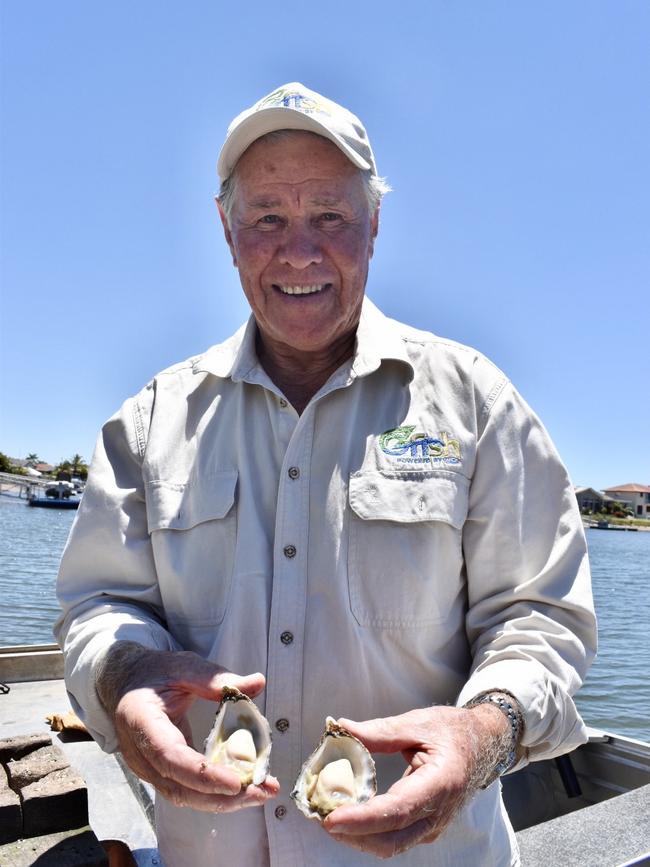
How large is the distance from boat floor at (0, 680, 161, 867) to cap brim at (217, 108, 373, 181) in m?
2.14

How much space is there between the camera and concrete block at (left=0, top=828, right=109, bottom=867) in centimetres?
192

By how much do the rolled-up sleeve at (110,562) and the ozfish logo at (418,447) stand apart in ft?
1.88

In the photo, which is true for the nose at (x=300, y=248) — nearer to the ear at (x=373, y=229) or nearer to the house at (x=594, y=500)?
the ear at (x=373, y=229)

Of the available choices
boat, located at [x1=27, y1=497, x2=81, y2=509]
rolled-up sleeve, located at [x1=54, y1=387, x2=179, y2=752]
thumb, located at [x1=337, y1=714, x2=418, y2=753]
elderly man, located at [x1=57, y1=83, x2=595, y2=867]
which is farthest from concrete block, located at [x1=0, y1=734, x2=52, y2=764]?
boat, located at [x1=27, y1=497, x2=81, y2=509]

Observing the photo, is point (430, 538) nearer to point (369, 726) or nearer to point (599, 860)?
point (369, 726)

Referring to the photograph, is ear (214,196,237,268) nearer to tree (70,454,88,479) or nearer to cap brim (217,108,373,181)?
cap brim (217,108,373,181)

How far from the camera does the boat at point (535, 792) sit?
8.14ft

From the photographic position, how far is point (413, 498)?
62.8 inches

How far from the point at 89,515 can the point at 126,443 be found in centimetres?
19

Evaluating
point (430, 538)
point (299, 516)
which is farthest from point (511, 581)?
point (299, 516)

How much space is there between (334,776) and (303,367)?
91cm

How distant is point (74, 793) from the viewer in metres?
2.08

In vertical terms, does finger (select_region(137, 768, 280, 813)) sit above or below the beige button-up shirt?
below

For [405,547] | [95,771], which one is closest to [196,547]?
[405,547]
